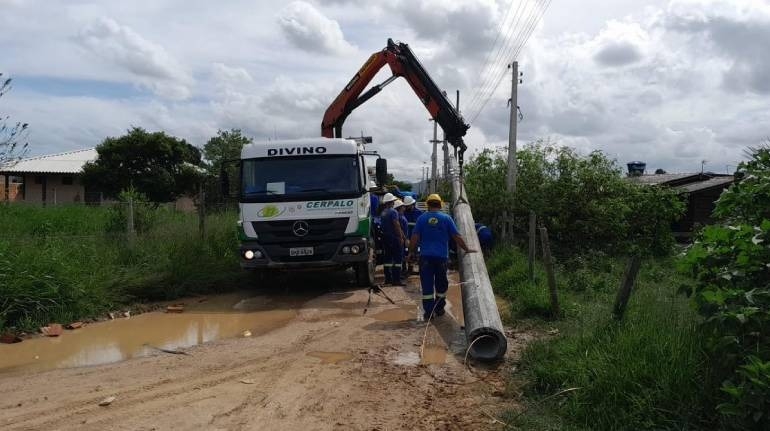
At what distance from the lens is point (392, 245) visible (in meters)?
11.4

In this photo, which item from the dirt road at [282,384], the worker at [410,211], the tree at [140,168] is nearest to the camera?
the dirt road at [282,384]

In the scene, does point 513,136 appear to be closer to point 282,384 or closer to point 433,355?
point 433,355

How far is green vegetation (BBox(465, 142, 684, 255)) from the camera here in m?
13.9

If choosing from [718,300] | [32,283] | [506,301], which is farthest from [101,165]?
[718,300]

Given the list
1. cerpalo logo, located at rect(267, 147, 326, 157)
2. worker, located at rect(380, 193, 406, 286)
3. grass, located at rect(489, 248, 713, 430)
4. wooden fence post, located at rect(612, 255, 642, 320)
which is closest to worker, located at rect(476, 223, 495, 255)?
worker, located at rect(380, 193, 406, 286)

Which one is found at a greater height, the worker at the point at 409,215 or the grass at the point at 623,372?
the worker at the point at 409,215

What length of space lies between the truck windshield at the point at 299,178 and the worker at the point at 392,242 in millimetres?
1294

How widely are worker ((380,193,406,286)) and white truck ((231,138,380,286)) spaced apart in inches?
35.9

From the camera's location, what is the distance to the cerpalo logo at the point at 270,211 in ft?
33.0

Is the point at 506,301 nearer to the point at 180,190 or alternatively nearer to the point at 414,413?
the point at 414,413

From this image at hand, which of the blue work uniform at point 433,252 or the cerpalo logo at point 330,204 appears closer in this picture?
the blue work uniform at point 433,252

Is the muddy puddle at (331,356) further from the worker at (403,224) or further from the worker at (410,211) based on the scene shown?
the worker at (410,211)

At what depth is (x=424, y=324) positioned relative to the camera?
7930 mm

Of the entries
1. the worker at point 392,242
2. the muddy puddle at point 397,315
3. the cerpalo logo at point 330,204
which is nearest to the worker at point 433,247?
the muddy puddle at point 397,315
